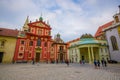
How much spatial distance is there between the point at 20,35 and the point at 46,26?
37.4ft

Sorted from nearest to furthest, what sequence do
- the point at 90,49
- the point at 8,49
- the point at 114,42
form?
the point at 8,49 → the point at 114,42 → the point at 90,49

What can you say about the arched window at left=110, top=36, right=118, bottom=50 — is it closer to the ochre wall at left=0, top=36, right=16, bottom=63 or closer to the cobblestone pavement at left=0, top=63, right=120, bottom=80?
the cobblestone pavement at left=0, top=63, right=120, bottom=80

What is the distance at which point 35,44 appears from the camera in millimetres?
33188

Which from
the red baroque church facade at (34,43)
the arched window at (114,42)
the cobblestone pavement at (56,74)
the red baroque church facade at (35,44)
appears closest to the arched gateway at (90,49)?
the arched window at (114,42)

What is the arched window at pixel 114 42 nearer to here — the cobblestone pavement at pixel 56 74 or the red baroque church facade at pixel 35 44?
the cobblestone pavement at pixel 56 74

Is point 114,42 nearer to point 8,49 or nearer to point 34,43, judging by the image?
point 34,43

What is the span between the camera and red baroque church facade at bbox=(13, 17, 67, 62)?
99.4ft

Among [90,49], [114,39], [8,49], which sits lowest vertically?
[8,49]

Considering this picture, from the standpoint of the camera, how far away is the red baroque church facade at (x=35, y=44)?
3030 centimetres

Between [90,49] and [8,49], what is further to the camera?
[90,49]

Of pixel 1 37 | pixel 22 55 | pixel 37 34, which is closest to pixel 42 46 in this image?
pixel 37 34

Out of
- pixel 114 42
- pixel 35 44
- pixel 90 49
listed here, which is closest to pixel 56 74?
pixel 35 44

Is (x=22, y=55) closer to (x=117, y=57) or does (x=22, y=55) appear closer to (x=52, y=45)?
(x=52, y=45)

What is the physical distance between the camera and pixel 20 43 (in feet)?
101
